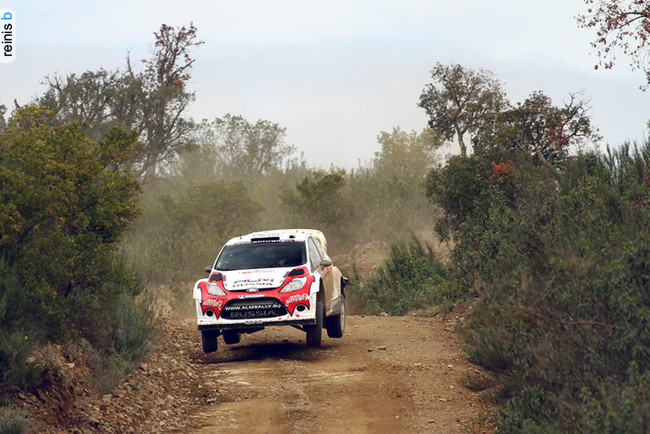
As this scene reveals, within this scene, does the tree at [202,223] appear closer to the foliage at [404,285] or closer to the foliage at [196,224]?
the foliage at [196,224]

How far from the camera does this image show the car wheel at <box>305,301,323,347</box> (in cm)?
1220

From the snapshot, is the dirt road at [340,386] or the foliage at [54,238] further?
the dirt road at [340,386]

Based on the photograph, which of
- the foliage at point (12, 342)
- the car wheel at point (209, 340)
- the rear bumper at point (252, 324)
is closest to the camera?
the foliage at point (12, 342)

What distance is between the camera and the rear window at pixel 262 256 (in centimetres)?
1264

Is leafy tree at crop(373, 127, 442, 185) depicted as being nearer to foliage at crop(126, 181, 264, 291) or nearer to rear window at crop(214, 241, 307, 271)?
foliage at crop(126, 181, 264, 291)

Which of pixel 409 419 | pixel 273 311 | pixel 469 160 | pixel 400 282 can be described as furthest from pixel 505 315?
pixel 400 282

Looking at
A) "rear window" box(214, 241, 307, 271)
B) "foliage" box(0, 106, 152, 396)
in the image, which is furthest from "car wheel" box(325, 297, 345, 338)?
"foliage" box(0, 106, 152, 396)

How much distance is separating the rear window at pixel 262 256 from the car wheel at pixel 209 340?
108 cm

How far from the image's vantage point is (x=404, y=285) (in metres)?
25.5

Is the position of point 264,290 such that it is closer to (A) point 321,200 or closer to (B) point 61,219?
(B) point 61,219

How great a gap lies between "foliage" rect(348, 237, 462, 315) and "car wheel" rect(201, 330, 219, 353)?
30.6 feet

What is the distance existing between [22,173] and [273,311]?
458cm

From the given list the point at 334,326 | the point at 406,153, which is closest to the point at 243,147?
the point at 406,153

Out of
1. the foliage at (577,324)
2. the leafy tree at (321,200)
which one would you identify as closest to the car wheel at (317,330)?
the foliage at (577,324)
